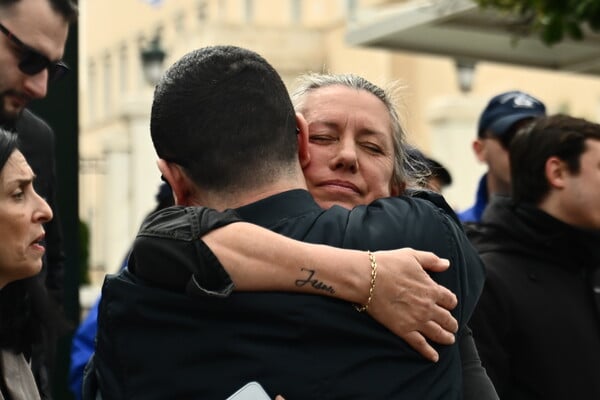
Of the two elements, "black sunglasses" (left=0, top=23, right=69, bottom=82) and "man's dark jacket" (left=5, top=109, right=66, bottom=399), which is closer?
"black sunglasses" (left=0, top=23, right=69, bottom=82)

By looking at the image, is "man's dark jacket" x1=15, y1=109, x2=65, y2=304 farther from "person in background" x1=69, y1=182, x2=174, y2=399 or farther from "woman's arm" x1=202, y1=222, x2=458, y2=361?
"woman's arm" x1=202, y1=222, x2=458, y2=361

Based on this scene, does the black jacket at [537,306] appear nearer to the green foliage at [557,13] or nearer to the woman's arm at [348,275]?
the woman's arm at [348,275]

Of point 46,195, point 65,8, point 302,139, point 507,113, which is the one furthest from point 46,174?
point 507,113

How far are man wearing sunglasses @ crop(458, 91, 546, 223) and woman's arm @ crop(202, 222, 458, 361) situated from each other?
12.9ft

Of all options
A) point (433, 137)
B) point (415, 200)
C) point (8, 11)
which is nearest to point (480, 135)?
point (8, 11)

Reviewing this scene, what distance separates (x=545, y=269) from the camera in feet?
16.3

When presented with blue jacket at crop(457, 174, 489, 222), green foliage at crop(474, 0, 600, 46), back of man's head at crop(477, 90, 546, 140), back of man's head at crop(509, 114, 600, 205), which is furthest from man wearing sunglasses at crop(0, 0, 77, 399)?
green foliage at crop(474, 0, 600, 46)

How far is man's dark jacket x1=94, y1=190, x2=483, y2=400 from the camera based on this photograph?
266 centimetres

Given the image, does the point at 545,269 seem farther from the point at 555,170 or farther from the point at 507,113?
the point at 507,113

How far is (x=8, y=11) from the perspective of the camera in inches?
172

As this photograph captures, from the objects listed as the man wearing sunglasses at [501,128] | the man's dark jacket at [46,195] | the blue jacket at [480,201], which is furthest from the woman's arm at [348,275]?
the blue jacket at [480,201]

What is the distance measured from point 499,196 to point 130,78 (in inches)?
1407

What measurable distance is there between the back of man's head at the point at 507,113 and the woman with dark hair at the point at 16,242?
3.33 metres

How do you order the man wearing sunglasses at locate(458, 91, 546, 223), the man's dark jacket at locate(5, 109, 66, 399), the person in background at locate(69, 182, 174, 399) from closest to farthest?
the man's dark jacket at locate(5, 109, 66, 399)
the person in background at locate(69, 182, 174, 399)
the man wearing sunglasses at locate(458, 91, 546, 223)
